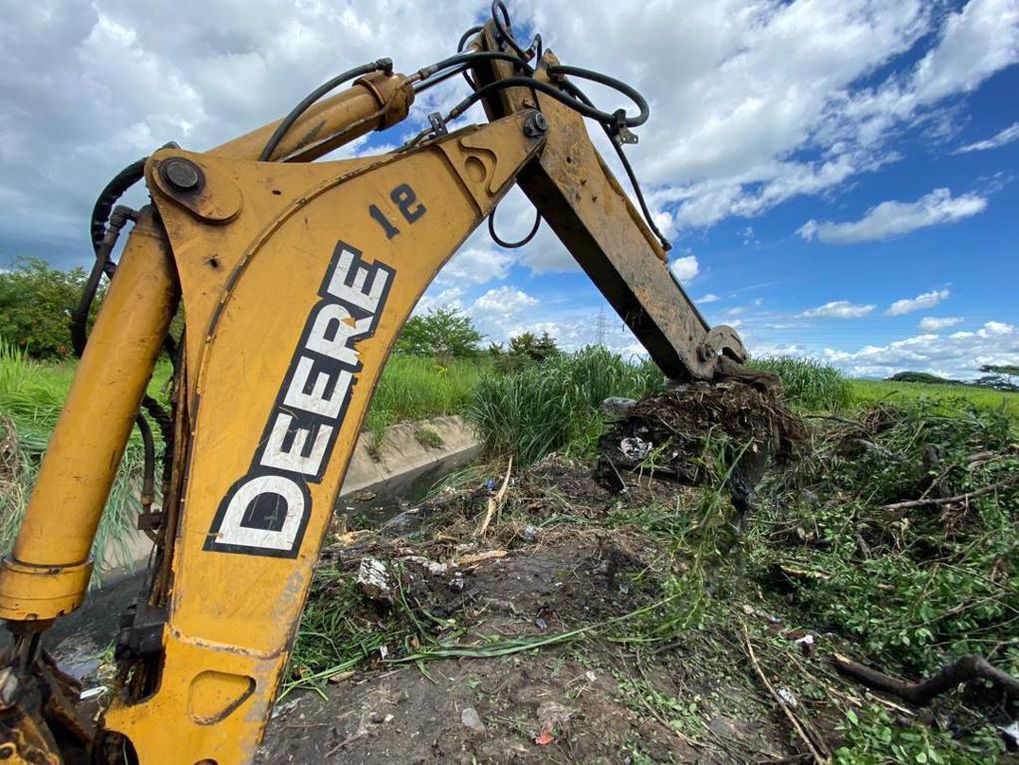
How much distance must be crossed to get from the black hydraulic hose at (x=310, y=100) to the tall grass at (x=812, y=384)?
9.34 meters

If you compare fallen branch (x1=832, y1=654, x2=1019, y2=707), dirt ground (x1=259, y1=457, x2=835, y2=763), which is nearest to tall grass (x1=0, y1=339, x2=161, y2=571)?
dirt ground (x1=259, y1=457, x2=835, y2=763)

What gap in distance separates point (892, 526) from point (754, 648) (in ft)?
4.98

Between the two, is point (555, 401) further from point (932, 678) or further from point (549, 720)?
point (549, 720)

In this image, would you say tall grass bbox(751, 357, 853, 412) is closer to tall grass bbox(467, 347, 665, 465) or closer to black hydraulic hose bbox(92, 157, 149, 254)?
tall grass bbox(467, 347, 665, 465)

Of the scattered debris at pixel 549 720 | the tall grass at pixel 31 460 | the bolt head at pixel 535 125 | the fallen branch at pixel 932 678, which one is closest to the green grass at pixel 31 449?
the tall grass at pixel 31 460

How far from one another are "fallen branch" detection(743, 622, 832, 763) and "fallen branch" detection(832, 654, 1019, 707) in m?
0.35

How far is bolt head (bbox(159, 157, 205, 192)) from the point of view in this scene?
1.15m

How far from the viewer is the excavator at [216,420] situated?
1094 millimetres

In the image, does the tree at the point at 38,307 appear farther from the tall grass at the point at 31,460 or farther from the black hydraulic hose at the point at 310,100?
the black hydraulic hose at the point at 310,100

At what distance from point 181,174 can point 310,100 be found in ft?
1.41

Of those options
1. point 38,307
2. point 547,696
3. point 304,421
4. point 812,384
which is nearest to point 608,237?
point 304,421

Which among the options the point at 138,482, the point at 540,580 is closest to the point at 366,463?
the point at 138,482

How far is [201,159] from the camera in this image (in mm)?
1202

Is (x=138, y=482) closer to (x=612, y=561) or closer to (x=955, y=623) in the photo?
(x=612, y=561)
